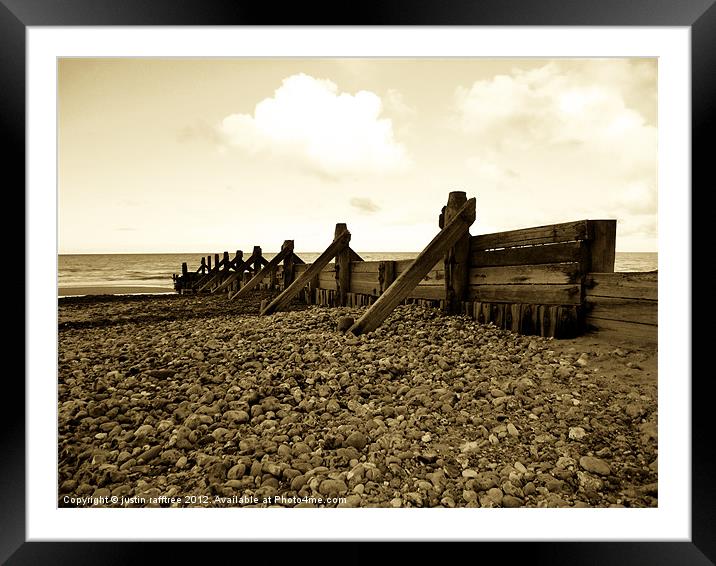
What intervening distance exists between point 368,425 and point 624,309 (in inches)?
90.7

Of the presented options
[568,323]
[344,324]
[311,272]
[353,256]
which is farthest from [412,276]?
[353,256]

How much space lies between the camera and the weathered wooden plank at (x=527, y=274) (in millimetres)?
3636

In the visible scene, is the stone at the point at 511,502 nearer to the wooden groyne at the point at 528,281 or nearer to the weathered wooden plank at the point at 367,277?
the wooden groyne at the point at 528,281

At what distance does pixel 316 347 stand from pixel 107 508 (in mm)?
2251

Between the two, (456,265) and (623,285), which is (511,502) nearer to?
(623,285)

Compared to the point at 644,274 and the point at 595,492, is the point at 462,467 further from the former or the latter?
the point at 644,274

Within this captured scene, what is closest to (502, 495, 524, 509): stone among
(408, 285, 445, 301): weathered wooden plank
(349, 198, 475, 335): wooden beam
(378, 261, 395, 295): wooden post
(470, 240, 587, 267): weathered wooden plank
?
(470, 240, 587, 267): weathered wooden plank

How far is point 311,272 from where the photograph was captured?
7090 millimetres

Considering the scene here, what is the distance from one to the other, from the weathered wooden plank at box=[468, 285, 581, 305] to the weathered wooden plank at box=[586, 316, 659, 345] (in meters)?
0.25

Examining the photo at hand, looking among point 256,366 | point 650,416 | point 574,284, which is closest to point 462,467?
point 650,416

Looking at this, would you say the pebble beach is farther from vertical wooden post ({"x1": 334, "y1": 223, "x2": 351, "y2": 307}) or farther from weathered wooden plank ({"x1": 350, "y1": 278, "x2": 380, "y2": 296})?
vertical wooden post ({"x1": 334, "y1": 223, "x2": 351, "y2": 307})

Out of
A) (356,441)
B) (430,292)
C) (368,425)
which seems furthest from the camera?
(430,292)

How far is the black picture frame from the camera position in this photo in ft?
6.31
